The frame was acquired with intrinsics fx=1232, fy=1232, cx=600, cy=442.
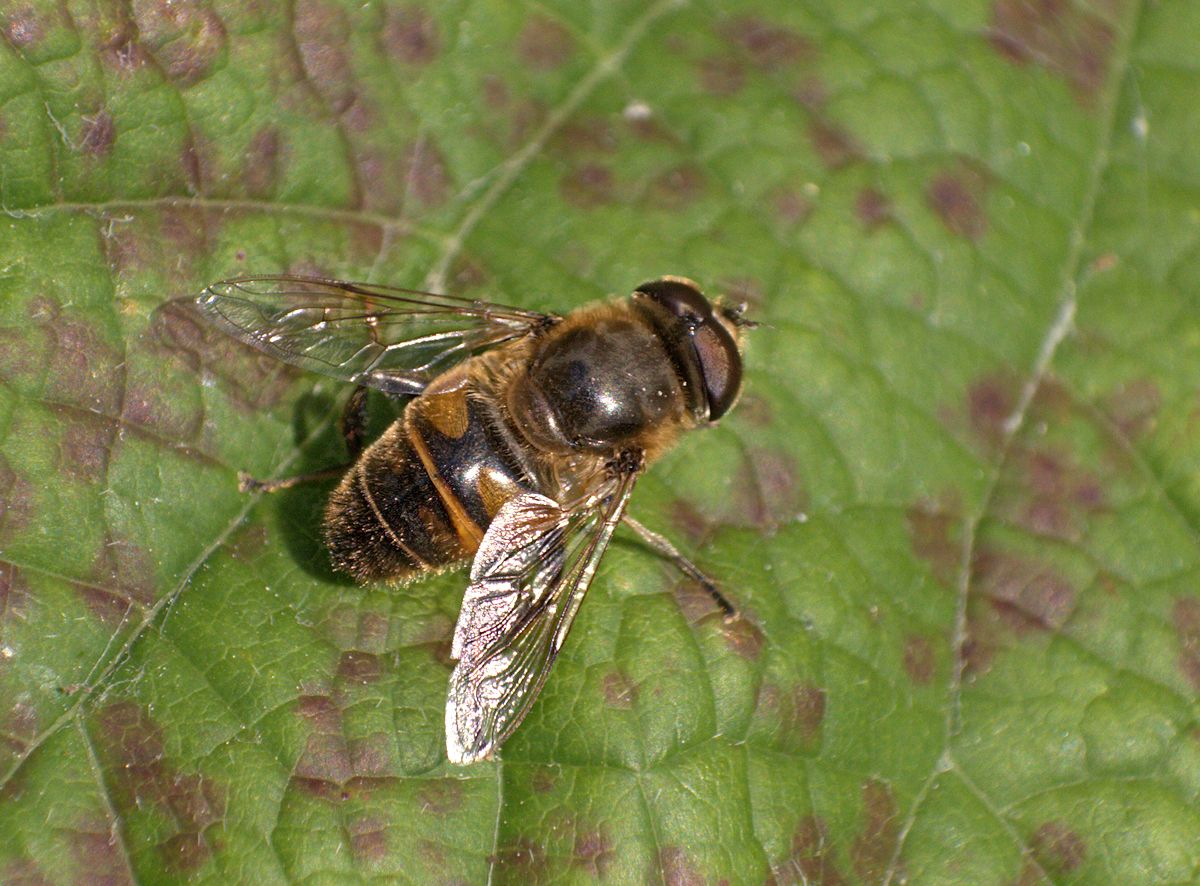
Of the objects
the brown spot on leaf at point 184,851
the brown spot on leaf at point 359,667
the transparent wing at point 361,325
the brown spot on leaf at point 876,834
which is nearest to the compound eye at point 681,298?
the transparent wing at point 361,325

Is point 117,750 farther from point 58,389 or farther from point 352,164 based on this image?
point 352,164

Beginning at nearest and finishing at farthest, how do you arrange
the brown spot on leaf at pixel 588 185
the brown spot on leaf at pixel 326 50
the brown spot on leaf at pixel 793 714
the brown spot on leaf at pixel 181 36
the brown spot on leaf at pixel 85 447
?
1. the brown spot on leaf at pixel 85 447
2. the brown spot on leaf at pixel 793 714
3. the brown spot on leaf at pixel 181 36
4. the brown spot on leaf at pixel 326 50
5. the brown spot on leaf at pixel 588 185

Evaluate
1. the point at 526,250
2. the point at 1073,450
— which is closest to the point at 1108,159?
the point at 1073,450

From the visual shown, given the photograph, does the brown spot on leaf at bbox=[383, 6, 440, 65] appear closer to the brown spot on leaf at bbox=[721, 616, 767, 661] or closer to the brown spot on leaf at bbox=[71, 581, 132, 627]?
the brown spot on leaf at bbox=[71, 581, 132, 627]

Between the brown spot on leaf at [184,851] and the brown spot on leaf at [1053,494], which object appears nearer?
the brown spot on leaf at [184,851]

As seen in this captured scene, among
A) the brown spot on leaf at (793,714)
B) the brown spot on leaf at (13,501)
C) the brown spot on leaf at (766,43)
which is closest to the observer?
the brown spot on leaf at (13,501)

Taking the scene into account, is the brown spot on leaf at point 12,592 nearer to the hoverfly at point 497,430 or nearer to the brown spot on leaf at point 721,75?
the hoverfly at point 497,430

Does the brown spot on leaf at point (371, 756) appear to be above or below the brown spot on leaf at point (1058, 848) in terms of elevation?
above
